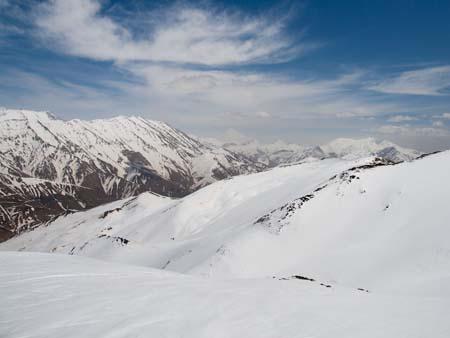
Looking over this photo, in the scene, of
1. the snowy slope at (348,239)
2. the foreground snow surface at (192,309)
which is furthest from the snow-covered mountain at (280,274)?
the snowy slope at (348,239)

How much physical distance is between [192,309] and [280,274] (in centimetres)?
3495

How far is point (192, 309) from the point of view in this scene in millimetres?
10742

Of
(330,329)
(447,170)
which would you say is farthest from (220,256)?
(330,329)

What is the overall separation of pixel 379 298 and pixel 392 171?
5035 centimetres

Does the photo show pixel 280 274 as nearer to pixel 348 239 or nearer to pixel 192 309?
pixel 348 239

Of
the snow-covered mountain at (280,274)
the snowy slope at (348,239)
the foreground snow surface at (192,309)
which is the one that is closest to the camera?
the foreground snow surface at (192,309)

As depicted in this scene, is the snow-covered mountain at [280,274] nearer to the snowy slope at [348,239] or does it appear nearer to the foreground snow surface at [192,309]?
the foreground snow surface at [192,309]

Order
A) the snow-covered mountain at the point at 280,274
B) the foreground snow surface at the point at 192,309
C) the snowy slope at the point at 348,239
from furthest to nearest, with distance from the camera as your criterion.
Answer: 1. the snowy slope at the point at 348,239
2. the snow-covered mountain at the point at 280,274
3. the foreground snow surface at the point at 192,309

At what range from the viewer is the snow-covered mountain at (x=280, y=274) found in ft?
31.8

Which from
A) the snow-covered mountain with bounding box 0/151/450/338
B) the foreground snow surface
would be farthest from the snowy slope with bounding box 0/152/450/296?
the foreground snow surface

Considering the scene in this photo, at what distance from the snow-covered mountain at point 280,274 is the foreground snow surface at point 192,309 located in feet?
0.17

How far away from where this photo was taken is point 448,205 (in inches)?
1560

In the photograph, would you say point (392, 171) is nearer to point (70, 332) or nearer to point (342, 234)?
point (342, 234)

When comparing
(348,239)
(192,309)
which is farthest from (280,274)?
(192,309)
